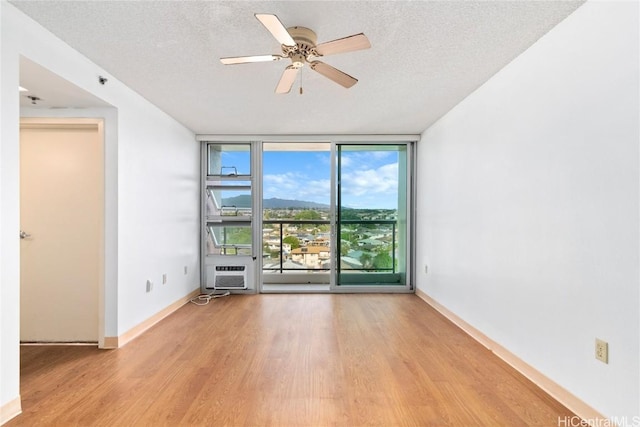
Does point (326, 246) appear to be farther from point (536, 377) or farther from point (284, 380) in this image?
point (536, 377)

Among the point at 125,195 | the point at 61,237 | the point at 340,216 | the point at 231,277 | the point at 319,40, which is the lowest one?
the point at 231,277

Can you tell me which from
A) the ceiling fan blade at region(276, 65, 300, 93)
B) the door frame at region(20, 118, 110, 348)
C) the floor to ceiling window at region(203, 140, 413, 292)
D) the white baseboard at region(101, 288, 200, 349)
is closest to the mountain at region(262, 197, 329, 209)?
the floor to ceiling window at region(203, 140, 413, 292)

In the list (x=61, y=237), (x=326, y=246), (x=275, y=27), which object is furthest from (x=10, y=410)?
(x=326, y=246)

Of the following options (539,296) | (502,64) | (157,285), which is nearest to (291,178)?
(157,285)

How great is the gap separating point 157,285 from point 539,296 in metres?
3.44

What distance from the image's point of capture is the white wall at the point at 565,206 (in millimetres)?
1507

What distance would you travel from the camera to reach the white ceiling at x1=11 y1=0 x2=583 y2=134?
1.75 metres

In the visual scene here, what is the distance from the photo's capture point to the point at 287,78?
2182mm

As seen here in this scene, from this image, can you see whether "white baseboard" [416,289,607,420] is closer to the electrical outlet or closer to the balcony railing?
the electrical outlet

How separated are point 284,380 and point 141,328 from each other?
1739 millimetres

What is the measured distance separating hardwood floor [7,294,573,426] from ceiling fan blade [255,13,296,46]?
2091 mm

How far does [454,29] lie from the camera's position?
1.92 meters

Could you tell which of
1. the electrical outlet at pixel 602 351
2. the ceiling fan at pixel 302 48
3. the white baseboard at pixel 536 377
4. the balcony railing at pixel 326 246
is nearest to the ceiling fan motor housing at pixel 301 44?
the ceiling fan at pixel 302 48

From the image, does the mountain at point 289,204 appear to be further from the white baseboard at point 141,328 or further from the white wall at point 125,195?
the white baseboard at point 141,328
